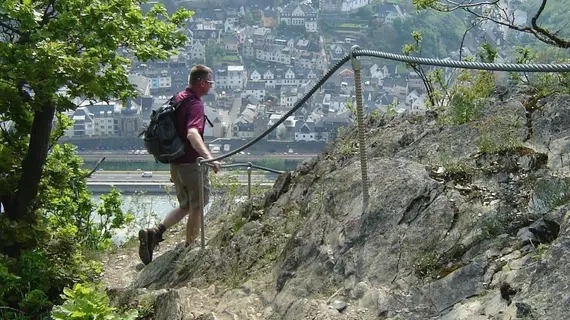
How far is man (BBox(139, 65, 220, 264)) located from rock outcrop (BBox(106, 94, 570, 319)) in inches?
25.3

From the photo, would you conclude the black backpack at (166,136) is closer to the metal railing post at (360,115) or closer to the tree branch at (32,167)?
the tree branch at (32,167)

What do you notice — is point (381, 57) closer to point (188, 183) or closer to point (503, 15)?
point (188, 183)

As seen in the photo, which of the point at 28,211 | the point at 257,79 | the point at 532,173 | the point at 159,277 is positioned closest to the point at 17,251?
the point at 28,211

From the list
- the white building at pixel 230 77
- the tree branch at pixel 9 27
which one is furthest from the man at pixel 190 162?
the white building at pixel 230 77

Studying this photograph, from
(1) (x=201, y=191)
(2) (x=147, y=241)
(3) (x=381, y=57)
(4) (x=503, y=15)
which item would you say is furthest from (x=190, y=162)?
(4) (x=503, y=15)

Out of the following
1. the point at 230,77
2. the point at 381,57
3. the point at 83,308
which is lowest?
the point at 83,308

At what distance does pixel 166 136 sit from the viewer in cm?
618

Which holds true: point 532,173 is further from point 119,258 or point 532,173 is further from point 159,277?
point 119,258

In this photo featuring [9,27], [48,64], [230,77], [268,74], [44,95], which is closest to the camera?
[48,64]

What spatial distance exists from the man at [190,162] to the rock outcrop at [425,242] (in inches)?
25.3

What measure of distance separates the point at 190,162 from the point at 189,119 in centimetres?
42

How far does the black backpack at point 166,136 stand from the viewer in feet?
20.3

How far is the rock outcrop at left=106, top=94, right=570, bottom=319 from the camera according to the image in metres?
3.46

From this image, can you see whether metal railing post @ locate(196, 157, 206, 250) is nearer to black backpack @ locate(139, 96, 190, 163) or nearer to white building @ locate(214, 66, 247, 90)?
black backpack @ locate(139, 96, 190, 163)
